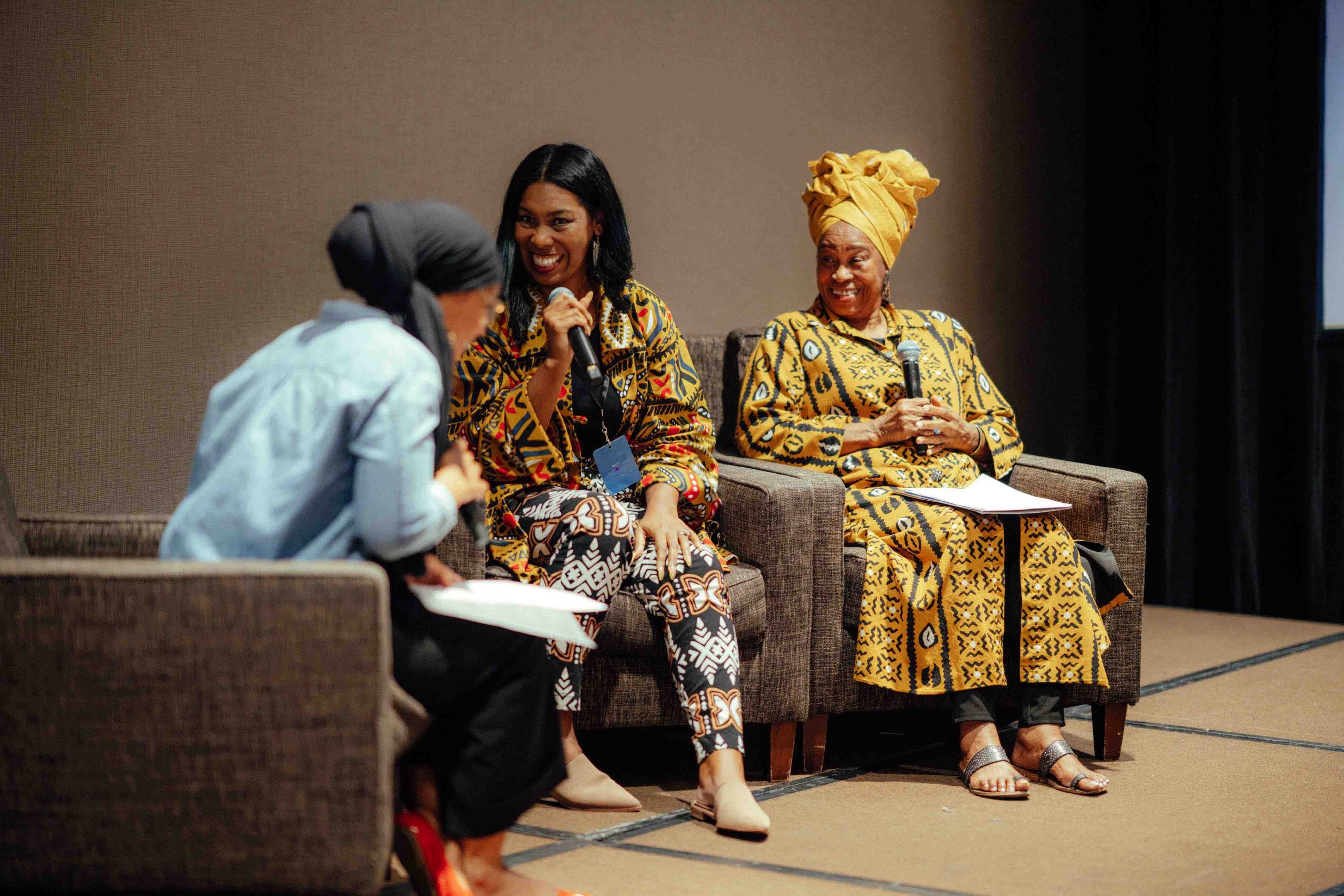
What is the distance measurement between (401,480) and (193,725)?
0.33 meters

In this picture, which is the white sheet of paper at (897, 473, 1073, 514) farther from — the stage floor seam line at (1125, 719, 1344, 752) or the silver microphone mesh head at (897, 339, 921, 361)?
the stage floor seam line at (1125, 719, 1344, 752)

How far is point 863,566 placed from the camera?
2551 millimetres

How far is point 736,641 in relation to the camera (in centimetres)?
235

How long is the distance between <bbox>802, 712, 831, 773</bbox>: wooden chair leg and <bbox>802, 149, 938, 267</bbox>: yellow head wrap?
102 cm

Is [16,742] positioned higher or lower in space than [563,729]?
higher

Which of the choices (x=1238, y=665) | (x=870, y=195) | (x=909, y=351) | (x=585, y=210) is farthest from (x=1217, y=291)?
(x=585, y=210)

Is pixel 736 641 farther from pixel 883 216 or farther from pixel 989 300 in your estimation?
pixel 989 300

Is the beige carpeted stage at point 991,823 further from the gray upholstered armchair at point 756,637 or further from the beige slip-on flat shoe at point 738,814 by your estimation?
the gray upholstered armchair at point 756,637

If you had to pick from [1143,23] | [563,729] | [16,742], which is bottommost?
[563,729]

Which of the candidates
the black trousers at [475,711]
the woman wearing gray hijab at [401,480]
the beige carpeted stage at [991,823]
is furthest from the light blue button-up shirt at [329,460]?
the beige carpeted stage at [991,823]

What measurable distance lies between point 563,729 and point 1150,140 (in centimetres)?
312

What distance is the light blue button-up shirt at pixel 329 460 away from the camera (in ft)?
4.77

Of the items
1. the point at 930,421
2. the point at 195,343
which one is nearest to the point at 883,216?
the point at 930,421

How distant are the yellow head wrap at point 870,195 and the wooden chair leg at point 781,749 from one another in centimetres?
106
